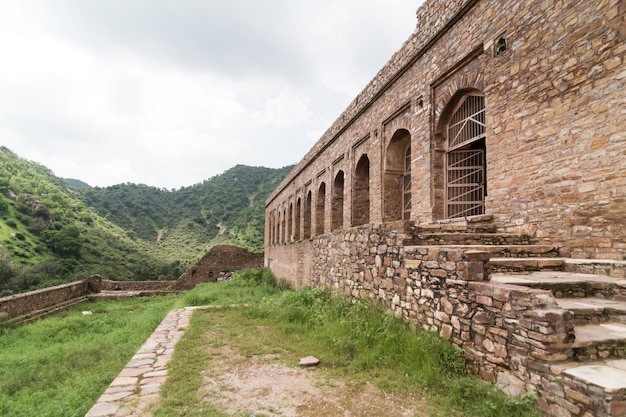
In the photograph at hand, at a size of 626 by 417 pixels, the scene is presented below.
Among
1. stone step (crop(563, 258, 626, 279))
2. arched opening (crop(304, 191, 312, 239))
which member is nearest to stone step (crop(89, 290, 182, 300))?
arched opening (crop(304, 191, 312, 239))

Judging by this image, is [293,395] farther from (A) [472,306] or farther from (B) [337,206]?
(B) [337,206]

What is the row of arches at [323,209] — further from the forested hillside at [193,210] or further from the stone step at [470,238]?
the forested hillside at [193,210]

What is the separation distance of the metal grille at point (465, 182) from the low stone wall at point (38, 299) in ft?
54.4

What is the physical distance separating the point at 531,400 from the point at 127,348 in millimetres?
8085

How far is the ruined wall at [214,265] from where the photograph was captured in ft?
85.3

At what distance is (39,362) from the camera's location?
7828 mm

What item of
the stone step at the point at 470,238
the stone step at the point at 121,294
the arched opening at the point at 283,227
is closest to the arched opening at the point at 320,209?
the arched opening at the point at 283,227

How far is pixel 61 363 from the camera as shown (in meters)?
7.49

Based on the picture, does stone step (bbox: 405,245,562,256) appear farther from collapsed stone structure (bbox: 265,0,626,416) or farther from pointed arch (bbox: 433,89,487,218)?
pointed arch (bbox: 433,89,487,218)

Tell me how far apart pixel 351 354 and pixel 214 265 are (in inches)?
961

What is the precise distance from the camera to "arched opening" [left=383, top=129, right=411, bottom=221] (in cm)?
1031

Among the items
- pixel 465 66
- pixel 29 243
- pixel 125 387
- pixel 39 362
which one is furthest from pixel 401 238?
pixel 29 243

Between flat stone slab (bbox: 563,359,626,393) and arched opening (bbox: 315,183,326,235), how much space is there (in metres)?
14.0

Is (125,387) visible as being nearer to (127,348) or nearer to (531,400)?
(531,400)
